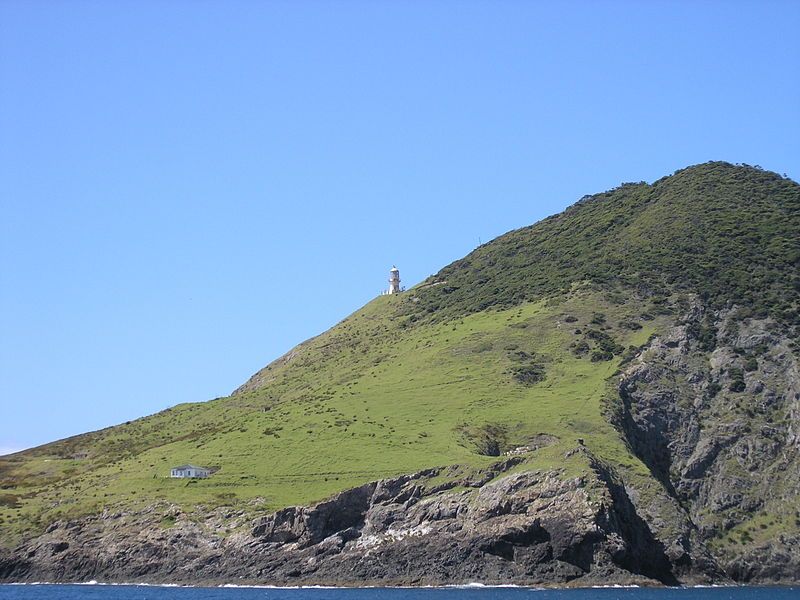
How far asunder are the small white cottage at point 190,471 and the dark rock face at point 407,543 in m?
7.98

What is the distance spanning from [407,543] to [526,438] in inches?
854

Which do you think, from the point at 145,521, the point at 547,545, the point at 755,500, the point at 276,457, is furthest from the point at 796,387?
the point at 145,521

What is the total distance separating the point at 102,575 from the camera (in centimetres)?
10025

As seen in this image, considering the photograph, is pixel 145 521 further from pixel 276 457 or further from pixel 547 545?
pixel 547 545

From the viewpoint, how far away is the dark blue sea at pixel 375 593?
268 feet

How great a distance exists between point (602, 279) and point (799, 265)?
23492mm

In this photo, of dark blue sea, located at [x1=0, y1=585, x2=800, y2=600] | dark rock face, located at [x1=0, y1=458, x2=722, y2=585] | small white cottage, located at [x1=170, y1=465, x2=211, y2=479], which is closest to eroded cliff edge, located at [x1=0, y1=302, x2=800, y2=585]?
dark rock face, located at [x1=0, y1=458, x2=722, y2=585]

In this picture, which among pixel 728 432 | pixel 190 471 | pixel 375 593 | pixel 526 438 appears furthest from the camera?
pixel 728 432

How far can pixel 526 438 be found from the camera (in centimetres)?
11231

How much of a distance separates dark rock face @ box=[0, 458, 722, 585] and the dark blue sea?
2964mm

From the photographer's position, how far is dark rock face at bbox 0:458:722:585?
298 ft

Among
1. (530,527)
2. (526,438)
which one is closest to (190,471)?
(526,438)

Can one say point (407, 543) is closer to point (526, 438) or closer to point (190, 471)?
point (526, 438)

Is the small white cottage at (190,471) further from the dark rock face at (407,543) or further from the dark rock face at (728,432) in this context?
the dark rock face at (728,432)
